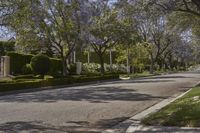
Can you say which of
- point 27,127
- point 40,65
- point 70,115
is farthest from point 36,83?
point 27,127

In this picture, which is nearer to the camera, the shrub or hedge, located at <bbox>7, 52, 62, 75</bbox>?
hedge, located at <bbox>7, 52, 62, 75</bbox>

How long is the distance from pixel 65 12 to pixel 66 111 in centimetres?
2985

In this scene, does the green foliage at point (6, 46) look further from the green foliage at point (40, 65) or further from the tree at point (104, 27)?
the green foliage at point (40, 65)

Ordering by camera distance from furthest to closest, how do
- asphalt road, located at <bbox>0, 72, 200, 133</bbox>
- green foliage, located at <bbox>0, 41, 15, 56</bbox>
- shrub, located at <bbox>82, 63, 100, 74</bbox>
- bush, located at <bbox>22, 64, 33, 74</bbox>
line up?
1. shrub, located at <bbox>82, 63, 100, 74</bbox>
2. green foliage, located at <bbox>0, 41, 15, 56</bbox>
3. bush, located at <bbox>22, 64, 33, 74</bbox>
4. asphalt road, located at <bbox>0, 72, 200, 133</bbox>

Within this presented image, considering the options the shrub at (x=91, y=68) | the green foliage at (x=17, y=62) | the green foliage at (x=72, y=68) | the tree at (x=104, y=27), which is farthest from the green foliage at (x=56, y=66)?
the shrub at (x=91, y=68)

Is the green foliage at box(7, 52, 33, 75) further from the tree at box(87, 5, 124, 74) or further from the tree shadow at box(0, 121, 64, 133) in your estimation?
the tree shadow at box(0, 121, 64, 133)

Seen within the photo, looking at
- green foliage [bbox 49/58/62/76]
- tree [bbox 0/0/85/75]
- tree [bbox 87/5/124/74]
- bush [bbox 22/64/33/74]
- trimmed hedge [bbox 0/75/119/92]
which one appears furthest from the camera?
green foliage [bbox 49/58/62/76]

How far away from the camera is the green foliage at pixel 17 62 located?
52219 millimetres

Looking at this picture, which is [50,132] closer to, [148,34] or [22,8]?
[22,8]

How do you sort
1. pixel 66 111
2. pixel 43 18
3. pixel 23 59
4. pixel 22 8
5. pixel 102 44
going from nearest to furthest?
pixel 66 111
pixel 22 8
pixel 43 18
pixel 23 59
pixel 102 44

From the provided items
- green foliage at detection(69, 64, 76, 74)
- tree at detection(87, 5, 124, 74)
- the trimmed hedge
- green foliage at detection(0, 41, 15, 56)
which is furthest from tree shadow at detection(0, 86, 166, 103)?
green foliage at detection(0, 41, 15, 56)

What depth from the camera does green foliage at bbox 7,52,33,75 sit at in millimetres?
52219

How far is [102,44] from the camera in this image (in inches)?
2368

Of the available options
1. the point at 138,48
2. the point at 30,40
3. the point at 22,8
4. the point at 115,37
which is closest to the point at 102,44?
the point at 115,37
